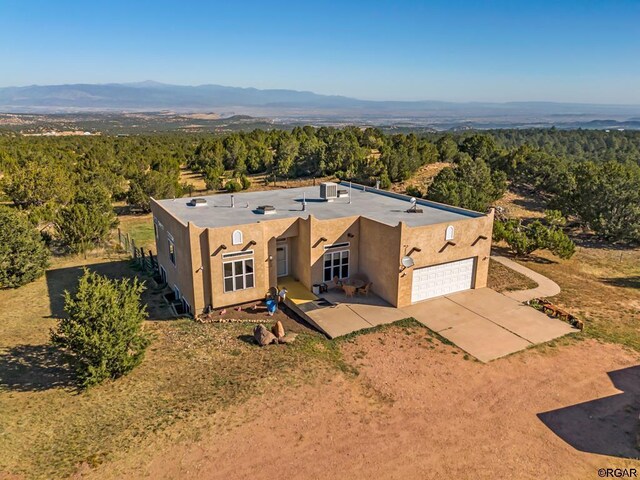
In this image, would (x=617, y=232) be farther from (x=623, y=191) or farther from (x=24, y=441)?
(x=24, y=441)

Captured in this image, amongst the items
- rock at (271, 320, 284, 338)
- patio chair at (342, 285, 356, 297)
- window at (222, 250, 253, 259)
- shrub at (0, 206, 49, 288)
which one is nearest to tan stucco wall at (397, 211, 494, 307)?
patio chair at (342, 285, 356, 297)

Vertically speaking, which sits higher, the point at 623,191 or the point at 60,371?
the point at 623,191

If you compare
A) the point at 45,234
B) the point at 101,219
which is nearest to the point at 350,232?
the point at 101,219

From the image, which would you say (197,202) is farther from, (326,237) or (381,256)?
(381,256)

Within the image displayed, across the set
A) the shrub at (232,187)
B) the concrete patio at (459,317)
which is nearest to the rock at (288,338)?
the concrete patio at (459,317)

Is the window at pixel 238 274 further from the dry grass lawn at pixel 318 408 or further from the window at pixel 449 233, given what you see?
the window at pixel 449 233

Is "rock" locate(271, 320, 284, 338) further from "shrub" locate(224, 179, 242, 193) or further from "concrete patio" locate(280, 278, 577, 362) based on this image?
"shrub" locate(224, 179, 242, 193)
